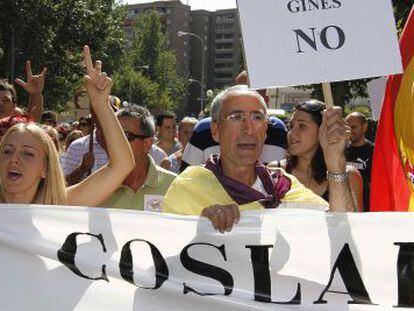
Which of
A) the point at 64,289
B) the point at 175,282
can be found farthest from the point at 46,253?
the point at 175,282

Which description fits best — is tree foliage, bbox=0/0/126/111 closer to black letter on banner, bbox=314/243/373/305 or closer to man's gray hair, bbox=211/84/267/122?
man's gray hair, bbox=211/84/267/122

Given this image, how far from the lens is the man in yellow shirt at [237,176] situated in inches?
113

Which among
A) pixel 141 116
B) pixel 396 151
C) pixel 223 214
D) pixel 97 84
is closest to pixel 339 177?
pixel 223 214

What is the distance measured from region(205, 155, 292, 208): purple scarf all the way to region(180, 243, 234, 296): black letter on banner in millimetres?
228

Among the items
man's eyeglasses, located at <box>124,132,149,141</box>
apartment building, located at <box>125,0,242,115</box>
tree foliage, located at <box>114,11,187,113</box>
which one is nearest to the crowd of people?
man's eyeglasses, located at <box>124,132,149,141</box>

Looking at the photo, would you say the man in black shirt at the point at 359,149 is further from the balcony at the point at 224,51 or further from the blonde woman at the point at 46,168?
the balcony at the point at 224,51

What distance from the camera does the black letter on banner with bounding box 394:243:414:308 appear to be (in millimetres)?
2631

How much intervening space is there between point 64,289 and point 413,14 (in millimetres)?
2045

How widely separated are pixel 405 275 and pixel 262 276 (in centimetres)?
54

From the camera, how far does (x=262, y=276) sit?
9.10 ft

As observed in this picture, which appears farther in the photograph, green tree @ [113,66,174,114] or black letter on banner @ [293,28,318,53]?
green tree @ [113,66,174,114]

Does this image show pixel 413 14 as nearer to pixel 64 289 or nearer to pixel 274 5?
pixel 274 5

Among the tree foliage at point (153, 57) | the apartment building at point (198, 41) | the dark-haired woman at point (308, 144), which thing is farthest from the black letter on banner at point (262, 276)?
the apartment building at point (198, 41)

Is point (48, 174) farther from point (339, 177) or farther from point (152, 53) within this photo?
point (152, 53)
